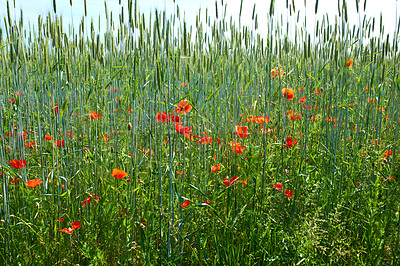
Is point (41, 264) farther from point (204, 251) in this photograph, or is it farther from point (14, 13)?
point (14, 13)

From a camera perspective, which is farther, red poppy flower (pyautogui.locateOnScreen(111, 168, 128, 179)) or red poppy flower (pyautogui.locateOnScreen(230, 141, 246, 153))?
red poppy flower (pyautogui.locateOnScreen(230, 141, 246, 153))

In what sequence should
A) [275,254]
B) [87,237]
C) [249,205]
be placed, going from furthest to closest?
1. [249,205]
2. [87,237]
3. [275,254]

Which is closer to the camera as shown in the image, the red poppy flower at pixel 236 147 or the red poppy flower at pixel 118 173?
the red poppy flower at pixel 118 173

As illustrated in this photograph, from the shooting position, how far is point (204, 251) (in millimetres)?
1076

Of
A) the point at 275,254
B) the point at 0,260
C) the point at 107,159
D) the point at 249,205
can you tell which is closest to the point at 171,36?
the point at 107,159

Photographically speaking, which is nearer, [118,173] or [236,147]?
[118,173]

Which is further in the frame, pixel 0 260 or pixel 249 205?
pixel 249 205

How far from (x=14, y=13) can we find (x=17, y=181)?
667 millimetres

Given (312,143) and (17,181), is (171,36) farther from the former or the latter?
(312,143)

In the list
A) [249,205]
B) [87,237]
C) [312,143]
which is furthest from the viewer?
[312,143]

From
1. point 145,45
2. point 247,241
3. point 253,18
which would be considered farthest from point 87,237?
point 253,18

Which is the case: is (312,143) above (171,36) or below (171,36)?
below

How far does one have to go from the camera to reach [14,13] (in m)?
1.21

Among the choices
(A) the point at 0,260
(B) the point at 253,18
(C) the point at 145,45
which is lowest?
(A) the point at 0,260
